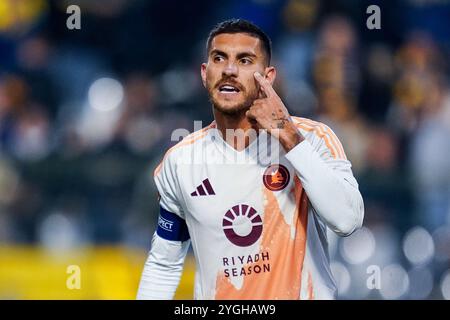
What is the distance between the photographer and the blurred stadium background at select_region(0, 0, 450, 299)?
975cm

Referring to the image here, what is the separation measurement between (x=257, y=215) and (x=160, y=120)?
6.38 metres

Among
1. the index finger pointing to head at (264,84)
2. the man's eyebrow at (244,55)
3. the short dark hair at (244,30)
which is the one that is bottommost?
the index finger pointing to head at (264,84)

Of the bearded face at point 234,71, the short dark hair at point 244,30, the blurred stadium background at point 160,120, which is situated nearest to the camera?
the bearded face at point 234,71

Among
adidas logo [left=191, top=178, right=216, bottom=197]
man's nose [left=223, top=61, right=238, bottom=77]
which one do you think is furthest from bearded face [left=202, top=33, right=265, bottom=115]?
adidas logo [left=191, top=178, right=216, bottom=197]

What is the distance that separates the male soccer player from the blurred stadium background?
4099 mm

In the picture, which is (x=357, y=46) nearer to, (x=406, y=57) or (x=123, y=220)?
(x=406, y=57)

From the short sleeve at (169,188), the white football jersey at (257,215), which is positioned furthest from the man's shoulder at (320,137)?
the short sleeve at (169,188)

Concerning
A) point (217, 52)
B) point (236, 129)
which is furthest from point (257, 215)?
point (217, 52)

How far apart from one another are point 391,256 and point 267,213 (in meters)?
5.00

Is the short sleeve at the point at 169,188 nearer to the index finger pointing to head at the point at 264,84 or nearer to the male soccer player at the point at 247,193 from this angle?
the male soccer player at the point at 247,193

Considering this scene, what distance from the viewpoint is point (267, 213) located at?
16.6 feet

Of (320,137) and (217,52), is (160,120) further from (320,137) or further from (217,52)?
(320,137)

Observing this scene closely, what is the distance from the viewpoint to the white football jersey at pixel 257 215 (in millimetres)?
4969

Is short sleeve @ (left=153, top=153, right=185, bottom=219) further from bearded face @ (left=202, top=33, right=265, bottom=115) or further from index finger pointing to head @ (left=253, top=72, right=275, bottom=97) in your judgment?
index finger pointing to head @ (left=253, top=72, right=275, bottom=97)
